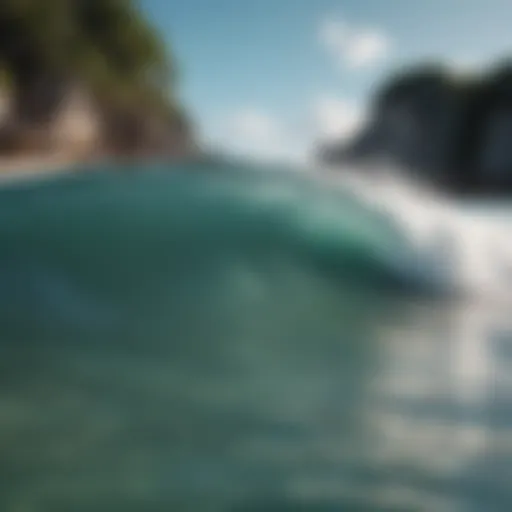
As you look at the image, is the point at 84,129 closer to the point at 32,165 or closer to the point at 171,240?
the point at 32,165

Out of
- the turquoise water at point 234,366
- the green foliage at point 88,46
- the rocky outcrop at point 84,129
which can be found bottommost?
the turquoise water at point 234,366

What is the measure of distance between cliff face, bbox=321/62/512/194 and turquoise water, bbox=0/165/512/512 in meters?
20.9

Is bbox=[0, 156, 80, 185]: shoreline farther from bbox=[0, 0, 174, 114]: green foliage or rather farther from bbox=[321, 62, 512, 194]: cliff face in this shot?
bbox=[321, 62, 512, 194]: cliff face

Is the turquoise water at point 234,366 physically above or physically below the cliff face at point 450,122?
below

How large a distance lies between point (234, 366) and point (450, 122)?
27347 mm

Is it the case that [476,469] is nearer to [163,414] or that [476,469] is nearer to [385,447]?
[385,447]

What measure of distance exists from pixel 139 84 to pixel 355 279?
1778cm

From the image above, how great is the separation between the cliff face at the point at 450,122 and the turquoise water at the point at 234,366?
20927 mm

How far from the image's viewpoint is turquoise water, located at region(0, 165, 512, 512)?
8.84ft

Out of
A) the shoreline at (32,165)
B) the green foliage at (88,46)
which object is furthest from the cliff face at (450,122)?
the shoreline at (32,165)

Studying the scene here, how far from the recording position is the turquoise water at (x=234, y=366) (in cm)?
270

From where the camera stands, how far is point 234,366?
404cm

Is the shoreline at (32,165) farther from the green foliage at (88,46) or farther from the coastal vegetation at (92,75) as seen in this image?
the green foliage at (88,46)

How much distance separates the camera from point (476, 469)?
2.81 metres
